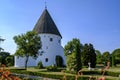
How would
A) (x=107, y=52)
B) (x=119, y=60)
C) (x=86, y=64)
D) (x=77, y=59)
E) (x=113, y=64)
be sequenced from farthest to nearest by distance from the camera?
1. (x=107, y=52)
2. (x=119, y=60)
3. (x=113, y=64)
4. (x=86, y=64)
5. (x=77, y=59)

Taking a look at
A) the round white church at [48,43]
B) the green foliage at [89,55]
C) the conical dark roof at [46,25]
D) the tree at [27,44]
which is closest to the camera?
the tree at [27,44]

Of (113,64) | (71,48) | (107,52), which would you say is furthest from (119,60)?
(107,52)

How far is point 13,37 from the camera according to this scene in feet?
169

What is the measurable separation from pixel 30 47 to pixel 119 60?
81.2 feet

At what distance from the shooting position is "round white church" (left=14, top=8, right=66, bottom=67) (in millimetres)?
64750

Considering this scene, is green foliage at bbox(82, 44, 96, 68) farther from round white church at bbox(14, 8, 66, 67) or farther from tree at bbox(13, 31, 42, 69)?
round white church at bbox(14, 8, 66, 67)

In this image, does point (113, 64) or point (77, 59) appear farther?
point (113, 64)

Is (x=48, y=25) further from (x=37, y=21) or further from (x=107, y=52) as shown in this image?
(x=107, y=52)

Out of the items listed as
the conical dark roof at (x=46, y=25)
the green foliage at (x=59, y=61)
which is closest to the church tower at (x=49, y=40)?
the conical dark roof at (x=46, y=25)

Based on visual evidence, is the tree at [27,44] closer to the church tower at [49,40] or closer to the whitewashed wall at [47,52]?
the whitewashed wall at [47,52]

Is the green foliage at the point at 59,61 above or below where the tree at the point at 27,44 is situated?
below

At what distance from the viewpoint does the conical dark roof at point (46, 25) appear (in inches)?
2596

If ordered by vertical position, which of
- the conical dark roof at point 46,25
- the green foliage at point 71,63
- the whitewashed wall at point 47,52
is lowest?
the green foliage at point 71,63

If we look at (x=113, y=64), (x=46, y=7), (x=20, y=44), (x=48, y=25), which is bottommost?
(x=113, y=64)
